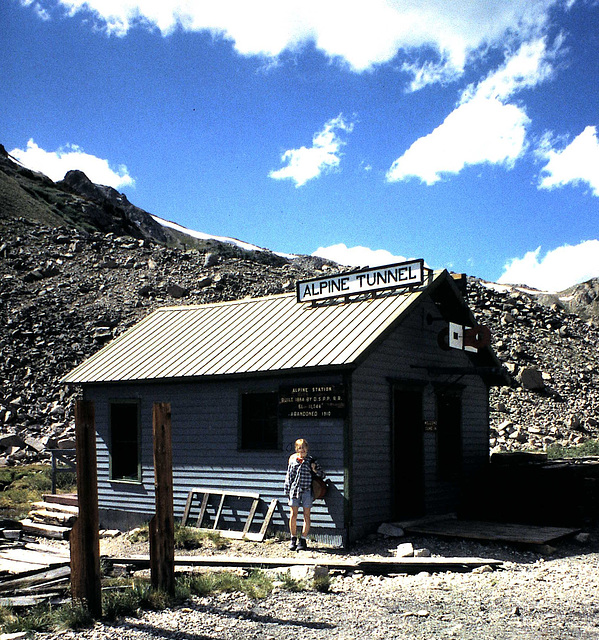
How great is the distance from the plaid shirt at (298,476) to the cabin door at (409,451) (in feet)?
8.79

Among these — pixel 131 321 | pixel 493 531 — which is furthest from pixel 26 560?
pixel 131 321

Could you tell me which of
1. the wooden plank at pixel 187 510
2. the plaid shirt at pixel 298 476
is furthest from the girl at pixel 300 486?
the wooden plank at pixel 187 510

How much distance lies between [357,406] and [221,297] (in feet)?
97.7

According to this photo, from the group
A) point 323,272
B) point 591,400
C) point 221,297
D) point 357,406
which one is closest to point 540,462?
point 357,406

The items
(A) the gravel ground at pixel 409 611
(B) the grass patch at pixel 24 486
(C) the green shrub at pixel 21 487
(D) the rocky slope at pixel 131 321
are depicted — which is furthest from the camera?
(D) the rocky slope at pixel 131 321

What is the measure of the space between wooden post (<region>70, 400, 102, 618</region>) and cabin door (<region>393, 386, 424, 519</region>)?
7456mm

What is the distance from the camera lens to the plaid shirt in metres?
12.3

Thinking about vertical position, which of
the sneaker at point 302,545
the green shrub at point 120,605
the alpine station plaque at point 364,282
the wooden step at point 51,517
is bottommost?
the wooden step at point 51,517

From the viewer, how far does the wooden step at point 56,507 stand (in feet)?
53.9

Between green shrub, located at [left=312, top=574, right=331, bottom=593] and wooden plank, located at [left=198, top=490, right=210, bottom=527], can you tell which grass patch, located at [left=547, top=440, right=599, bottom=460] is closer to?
wooden plank, located at [left=198, top=490, right=210, bottom=527]

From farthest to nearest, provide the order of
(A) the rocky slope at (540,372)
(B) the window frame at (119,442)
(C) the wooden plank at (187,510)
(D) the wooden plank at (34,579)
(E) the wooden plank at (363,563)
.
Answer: (A) the rocky slope at (540,372) → (B) the window frame at (119,442) → (C) the wooden plank at (187,510) → (E) the wooden plank at (363,563) → (D) the wooden plank at (34,579)

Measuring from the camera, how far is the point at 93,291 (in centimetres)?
4294

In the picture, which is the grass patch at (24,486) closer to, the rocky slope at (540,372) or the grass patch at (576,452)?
the grass patch at (576,452)

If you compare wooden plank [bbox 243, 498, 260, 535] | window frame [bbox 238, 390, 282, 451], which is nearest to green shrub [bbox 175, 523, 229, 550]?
wooden plank [bbox 243, 498, 260, 535]
